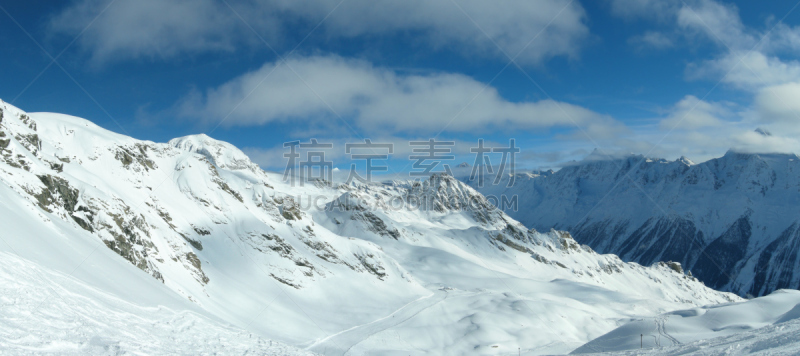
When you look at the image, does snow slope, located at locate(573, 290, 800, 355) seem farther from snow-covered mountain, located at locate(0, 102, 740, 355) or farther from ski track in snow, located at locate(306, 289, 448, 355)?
ski track in snow, located at locate(306, 289, 448, 355)

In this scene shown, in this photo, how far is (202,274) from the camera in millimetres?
62625

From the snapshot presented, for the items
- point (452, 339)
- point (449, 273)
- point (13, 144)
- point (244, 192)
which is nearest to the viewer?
point (13, 144)

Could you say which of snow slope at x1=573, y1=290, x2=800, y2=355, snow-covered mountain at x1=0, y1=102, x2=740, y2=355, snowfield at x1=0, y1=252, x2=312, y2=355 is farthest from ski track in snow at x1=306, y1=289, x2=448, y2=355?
snowfield at x1=0, y1=252, x2=312, y2=355

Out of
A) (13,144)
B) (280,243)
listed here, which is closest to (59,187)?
(13,144)

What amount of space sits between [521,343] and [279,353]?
56.5 metres

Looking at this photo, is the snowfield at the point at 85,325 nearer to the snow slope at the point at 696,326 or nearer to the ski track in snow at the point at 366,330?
the snow slope at the point at 696,326

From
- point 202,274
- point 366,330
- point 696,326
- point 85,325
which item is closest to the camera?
point 85,325

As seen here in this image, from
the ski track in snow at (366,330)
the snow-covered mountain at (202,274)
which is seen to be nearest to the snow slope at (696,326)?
the snow-covered mountain at (202,274)

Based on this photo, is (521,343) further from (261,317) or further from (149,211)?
(149,211)

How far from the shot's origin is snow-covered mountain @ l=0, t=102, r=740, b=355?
66.4ft

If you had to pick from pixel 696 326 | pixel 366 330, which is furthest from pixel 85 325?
pixel 366 330

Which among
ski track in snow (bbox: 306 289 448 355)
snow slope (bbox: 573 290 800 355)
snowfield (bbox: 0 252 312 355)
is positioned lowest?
ski track in snow (bbox: 306 289 448 355)

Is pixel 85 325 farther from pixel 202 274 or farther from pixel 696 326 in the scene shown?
pixel 202 274

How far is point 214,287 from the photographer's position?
62406mm
